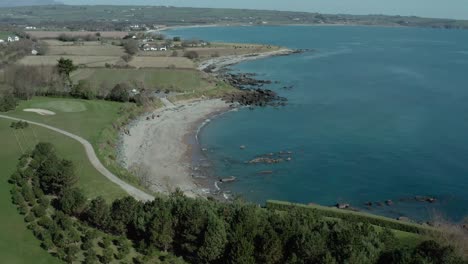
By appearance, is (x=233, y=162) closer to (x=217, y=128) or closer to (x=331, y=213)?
(x=217, y=128)

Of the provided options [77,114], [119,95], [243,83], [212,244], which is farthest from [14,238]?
[243,83]

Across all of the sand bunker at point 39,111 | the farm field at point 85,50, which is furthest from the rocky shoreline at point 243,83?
the sand bunker at point 39,111

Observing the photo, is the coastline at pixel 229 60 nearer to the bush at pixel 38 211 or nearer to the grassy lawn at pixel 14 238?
the grassy lawn at pixel 14 238

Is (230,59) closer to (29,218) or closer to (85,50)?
(85,50)

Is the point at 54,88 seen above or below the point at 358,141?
above

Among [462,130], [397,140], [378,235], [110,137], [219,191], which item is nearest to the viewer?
[378,235]

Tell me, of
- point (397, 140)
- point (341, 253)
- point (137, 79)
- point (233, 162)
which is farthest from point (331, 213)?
point (137, 79)

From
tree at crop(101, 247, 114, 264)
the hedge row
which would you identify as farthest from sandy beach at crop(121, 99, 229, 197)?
tree at crop(101, 247, 114, 264)
